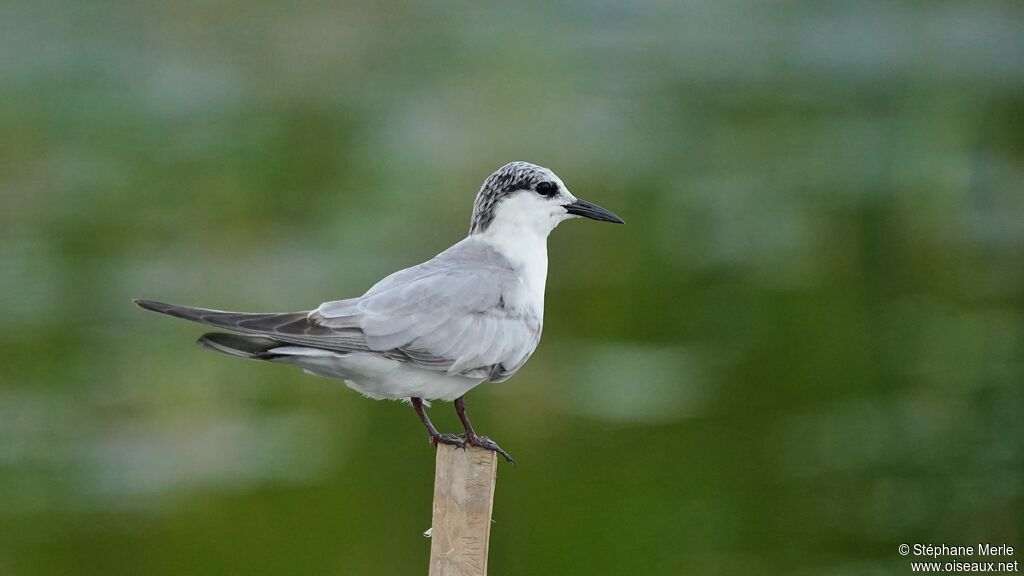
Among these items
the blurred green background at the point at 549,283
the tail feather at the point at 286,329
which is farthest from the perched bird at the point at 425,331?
the blurred green background at the point at 549,283

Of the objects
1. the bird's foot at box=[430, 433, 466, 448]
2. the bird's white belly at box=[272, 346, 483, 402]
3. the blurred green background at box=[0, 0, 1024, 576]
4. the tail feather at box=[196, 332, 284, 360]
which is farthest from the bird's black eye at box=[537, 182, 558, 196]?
the blurred green background at box=[0, 0, 1024, 576]

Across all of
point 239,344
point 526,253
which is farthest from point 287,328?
point 526,253

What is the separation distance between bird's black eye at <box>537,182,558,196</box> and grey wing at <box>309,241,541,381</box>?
344 millimetres

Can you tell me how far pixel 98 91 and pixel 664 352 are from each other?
614 cm

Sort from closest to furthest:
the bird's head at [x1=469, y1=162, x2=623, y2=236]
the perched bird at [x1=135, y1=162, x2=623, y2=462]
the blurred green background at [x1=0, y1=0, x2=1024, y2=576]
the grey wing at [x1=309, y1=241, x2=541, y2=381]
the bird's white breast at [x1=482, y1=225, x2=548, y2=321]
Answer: the perched bird at [x1=135, y1=162, x2=623, y2=462] → the grey wing at [x1=309, y1=241, x2=541, y2=381] → the bird's white breast at [x1=482, y1=225, x2=548, y2=321] → the bird's head at [x1=469, y1=162, x2=623, y2=236] → the blurred green background at [x1=0, y1=0, x2=1024, y2=576]

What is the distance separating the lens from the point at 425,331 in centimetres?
367

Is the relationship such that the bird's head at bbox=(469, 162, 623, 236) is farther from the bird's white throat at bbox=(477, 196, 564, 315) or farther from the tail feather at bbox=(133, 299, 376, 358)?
the tail feather at bbox=(133, 299, 376, 358)

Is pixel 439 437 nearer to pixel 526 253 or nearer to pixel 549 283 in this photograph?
pixel 526 253

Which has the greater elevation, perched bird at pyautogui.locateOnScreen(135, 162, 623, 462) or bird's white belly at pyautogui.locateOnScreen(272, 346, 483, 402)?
perched bird at pyautogui.locateOnScreen(135, 162, 623, 462)

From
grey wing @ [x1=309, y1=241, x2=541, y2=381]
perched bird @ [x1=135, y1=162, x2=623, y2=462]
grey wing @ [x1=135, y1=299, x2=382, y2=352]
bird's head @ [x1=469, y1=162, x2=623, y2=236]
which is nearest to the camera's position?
grey wing @ [x1=135, y1=299, x2=382, y2=352]

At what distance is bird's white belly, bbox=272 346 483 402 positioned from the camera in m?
3.54

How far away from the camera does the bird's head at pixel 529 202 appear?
4.22 m

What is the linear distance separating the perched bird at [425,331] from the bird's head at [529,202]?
0.09 meters

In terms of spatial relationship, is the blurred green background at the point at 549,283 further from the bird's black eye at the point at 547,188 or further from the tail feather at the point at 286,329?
the tail feather at the point at 286,329
